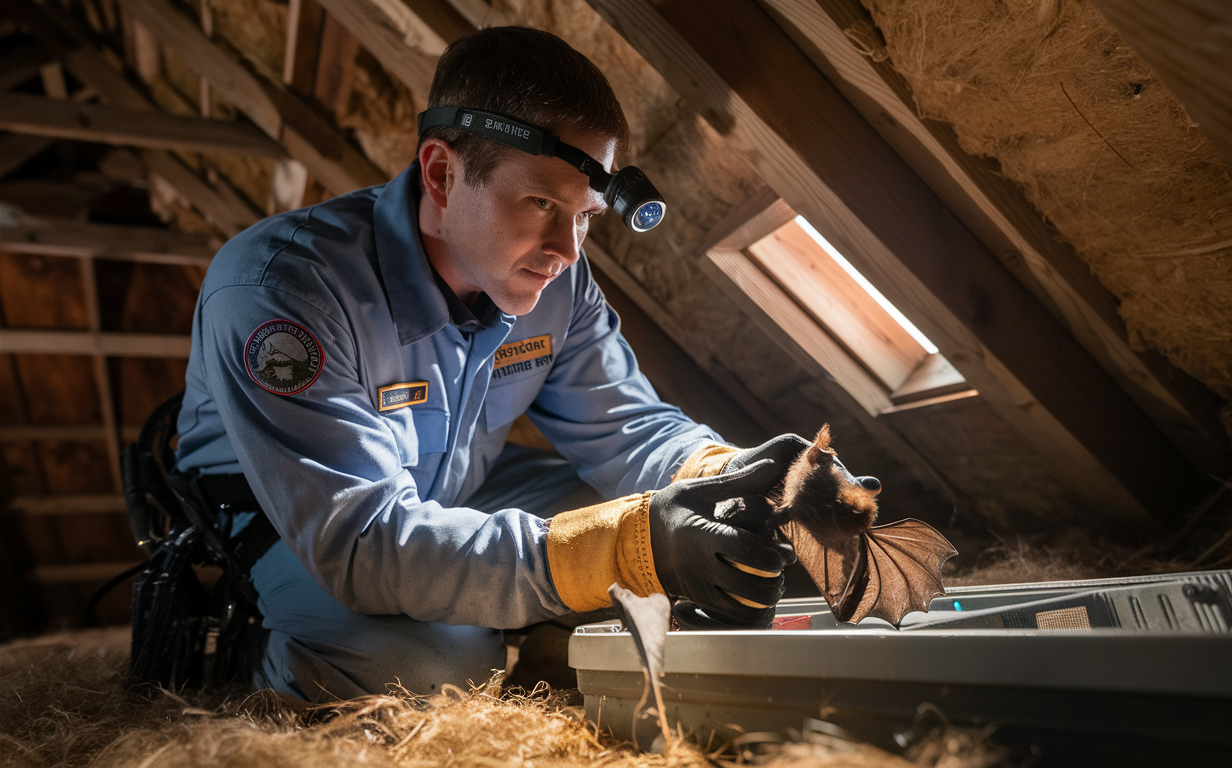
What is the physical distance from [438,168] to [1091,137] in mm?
1127

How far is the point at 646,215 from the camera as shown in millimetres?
1240

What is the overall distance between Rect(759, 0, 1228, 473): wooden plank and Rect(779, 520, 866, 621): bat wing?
2.28 feet

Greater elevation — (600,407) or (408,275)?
(408,275)

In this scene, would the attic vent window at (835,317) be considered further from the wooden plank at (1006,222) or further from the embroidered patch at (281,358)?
the embroidered patch at (281,358)

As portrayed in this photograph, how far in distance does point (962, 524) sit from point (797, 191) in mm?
1332

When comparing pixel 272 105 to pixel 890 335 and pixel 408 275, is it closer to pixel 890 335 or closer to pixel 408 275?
pixel 408 275

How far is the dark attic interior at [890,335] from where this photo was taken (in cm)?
68

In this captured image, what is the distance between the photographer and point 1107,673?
0.57 meters

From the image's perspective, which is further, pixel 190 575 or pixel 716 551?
pixel 190 575

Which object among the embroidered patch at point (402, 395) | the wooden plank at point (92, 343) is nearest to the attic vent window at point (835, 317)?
the embroidered patch at point (402, 395)

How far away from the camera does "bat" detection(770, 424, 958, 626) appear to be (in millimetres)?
1013

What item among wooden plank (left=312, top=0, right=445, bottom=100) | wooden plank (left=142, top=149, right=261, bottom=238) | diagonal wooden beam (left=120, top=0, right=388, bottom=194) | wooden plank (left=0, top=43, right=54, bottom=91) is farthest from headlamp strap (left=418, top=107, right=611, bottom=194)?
wooden plank (left=0, top=43, right=54, bottom=91)

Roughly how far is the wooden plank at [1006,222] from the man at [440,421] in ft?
1.33

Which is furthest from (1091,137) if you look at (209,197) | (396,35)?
(209,197)
